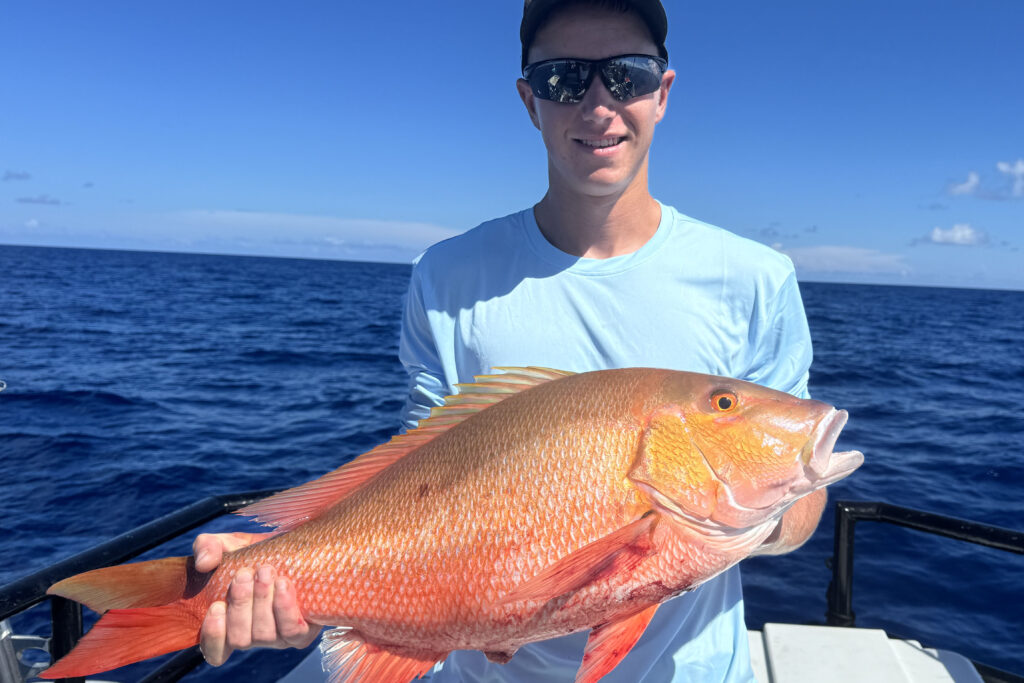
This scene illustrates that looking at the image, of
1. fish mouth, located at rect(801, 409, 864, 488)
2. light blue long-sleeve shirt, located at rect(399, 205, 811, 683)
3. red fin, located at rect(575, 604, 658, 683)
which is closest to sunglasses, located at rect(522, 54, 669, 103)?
light blue long-sleeve shirt, located at rect(399, 205, 811, 683)

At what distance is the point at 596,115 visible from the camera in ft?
6.22

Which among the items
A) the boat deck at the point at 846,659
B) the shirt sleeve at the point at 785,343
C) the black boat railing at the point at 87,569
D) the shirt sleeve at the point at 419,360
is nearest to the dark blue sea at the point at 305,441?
the black boat railing at the point at 87,569

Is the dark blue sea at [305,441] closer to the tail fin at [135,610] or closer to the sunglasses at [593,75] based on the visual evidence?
the tail fin at [135,610]

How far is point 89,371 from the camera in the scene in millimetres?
16969

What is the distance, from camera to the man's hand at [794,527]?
72.5 inches

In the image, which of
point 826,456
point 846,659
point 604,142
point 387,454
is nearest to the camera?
point 826,456

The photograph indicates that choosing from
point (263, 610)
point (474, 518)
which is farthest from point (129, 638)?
point (474, 518)

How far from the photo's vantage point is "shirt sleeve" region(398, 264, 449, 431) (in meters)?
2.19

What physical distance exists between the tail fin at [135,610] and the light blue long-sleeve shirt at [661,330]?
81cm

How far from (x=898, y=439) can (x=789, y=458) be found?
14.3 m

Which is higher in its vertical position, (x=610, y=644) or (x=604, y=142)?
(x=604, y=142)

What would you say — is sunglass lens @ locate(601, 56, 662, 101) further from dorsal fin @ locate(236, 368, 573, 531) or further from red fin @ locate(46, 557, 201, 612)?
red fin @ locate(46, 557, 201, 612)

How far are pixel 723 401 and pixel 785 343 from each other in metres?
0.52

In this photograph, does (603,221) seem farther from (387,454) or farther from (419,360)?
(387,454)
